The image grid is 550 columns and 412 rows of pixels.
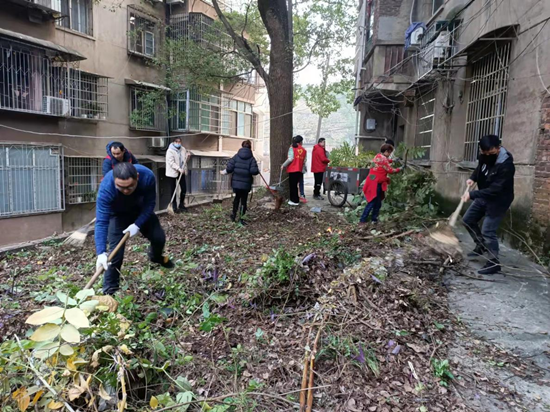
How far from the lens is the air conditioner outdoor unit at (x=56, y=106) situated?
11.2 metres

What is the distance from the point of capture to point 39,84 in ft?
36.5

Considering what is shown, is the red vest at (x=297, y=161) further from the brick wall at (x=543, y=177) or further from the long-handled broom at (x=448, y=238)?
the brick wall at (x=543, y=177)

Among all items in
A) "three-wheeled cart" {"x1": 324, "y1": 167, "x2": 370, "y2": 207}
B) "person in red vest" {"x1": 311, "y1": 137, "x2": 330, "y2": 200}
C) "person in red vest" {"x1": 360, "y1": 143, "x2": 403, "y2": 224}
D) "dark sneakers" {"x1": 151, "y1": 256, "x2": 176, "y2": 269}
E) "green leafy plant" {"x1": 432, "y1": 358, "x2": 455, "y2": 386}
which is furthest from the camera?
"person in red vest" {"x1": 311, "y1": 137, "x2": 330, "y2": 200}

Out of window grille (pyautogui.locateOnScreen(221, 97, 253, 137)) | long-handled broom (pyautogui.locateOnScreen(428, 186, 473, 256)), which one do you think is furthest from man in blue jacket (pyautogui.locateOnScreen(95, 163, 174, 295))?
window grille (pyautogui.locateOnScreen(221, 97, 253, 137))

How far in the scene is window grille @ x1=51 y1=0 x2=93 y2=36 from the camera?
39.7 feet

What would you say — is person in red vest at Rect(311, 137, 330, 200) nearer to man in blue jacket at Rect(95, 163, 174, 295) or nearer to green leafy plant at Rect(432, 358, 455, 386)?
man in blue jacket at Rect(95, 163, 174, 295)

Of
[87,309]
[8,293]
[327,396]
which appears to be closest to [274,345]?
[327,396]

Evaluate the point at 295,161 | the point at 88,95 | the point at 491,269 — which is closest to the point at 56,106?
the point at 88,95

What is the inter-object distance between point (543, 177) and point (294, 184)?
521 cm

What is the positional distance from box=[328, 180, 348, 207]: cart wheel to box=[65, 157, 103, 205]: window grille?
8336 mm

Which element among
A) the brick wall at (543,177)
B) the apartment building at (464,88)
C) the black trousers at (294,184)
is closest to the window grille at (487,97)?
the apartment building at (464,88)

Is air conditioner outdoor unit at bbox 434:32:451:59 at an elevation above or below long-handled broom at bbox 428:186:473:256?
above

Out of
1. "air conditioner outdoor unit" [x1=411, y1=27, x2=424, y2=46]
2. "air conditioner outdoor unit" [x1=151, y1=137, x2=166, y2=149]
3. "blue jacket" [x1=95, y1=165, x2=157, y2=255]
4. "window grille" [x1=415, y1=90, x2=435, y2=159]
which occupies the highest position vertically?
"air conditioner outdoor unit" [x1=411, y1=27, x2=424, y2=46]

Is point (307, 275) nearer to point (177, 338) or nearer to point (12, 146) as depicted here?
point (177, 338)
